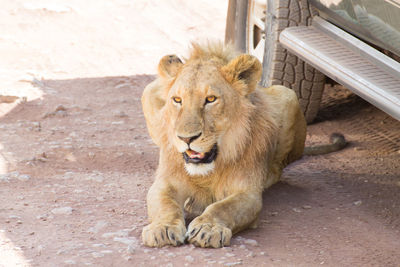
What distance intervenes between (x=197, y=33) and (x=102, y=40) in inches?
55.7

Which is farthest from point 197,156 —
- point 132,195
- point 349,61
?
point 349,61

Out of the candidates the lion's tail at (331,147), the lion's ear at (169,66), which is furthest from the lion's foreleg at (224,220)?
the lion's tail at (331,147)

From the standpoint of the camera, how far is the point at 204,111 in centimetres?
355

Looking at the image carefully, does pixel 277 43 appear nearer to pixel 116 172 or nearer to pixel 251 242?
pixel 116 172

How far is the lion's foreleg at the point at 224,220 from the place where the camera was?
130 inches

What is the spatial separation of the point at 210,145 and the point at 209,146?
1cm

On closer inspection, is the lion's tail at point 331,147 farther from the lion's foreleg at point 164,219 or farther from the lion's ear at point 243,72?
the lion's foreleg at point 164,219

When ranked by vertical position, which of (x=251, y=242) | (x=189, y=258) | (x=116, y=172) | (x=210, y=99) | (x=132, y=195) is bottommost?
(x=116, y=172)

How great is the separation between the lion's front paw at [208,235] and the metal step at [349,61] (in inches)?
43.8

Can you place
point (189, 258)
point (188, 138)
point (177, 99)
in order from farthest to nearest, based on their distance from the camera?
point (177, 99)
point (188, 138)
point (189, 258)

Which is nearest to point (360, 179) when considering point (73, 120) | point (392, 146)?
point (392, 146)

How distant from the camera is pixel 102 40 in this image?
8609mm

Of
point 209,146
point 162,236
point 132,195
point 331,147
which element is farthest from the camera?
point 331,147

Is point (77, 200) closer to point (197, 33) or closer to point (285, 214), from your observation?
point (285, 214)
